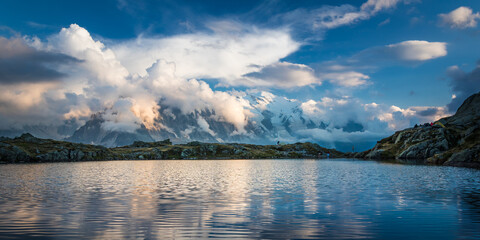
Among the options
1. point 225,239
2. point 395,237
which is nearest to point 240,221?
point 225,239

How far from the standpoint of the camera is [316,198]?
4559 cm

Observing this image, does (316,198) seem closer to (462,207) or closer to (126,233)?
(462,207)

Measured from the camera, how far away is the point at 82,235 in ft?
81.9

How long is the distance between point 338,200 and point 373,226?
15852mm

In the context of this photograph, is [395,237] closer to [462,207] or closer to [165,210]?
[462,207]

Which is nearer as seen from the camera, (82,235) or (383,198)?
(82,235)


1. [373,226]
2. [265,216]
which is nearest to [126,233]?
[265,216]

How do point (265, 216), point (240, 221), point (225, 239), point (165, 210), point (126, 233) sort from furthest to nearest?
1. point (165, 210)
2. point (265, 216)
3. point (240, 221)
4. point (126, 233)
5. point (225, 239)

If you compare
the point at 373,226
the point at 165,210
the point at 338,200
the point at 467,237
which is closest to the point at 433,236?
the point at 467,237

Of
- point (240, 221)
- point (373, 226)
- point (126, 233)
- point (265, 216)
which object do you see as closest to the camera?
point (126, 233)

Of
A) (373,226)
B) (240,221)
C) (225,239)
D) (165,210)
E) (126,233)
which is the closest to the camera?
(225,239)

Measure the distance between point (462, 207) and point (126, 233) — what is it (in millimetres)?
37189

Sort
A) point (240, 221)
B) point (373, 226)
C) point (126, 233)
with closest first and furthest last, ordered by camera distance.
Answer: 1. point (126, 233)
2. point (373, 226)
3. point (240, 221)

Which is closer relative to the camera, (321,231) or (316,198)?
(321,231)
